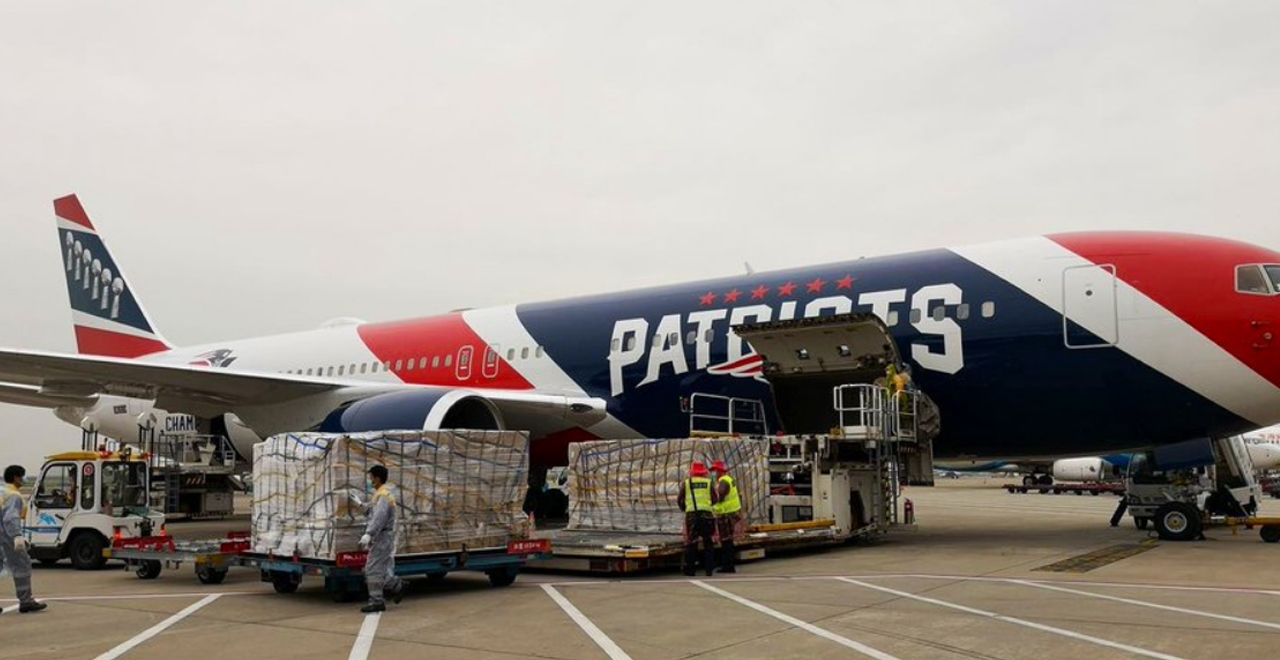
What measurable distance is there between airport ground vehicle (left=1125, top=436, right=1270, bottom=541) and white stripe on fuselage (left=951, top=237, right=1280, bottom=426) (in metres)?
0.94

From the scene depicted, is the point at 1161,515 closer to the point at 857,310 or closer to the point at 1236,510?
the point at 1236,510

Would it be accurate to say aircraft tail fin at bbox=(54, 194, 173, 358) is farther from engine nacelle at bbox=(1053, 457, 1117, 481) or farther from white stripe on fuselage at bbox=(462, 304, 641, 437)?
engine nacelle at bbox=(1053, 457, 1117, 481)

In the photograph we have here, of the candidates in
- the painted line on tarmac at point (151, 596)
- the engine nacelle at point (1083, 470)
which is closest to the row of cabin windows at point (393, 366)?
the painted line on tarmac at point (151, 596)

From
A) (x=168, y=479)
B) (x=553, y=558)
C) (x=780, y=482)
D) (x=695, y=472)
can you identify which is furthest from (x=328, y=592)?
(x=168, y=479)

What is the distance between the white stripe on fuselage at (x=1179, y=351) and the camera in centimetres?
1185

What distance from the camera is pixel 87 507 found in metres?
13.0

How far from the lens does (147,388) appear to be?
1570 centimetres

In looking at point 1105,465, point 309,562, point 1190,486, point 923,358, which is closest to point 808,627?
point 309,562

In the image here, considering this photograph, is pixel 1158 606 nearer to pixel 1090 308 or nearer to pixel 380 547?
pixel 1090 308

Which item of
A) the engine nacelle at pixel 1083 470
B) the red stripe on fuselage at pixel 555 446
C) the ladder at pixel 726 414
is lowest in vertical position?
the engine nacelle at pixel 1083 470

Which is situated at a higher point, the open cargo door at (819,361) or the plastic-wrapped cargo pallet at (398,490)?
the open cargo door at (819,361)

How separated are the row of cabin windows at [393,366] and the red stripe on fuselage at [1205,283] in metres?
8.69

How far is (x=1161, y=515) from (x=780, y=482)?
4.89 m

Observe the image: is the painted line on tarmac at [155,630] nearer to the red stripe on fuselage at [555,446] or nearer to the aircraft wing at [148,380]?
the aircraft wing at [148,380]
